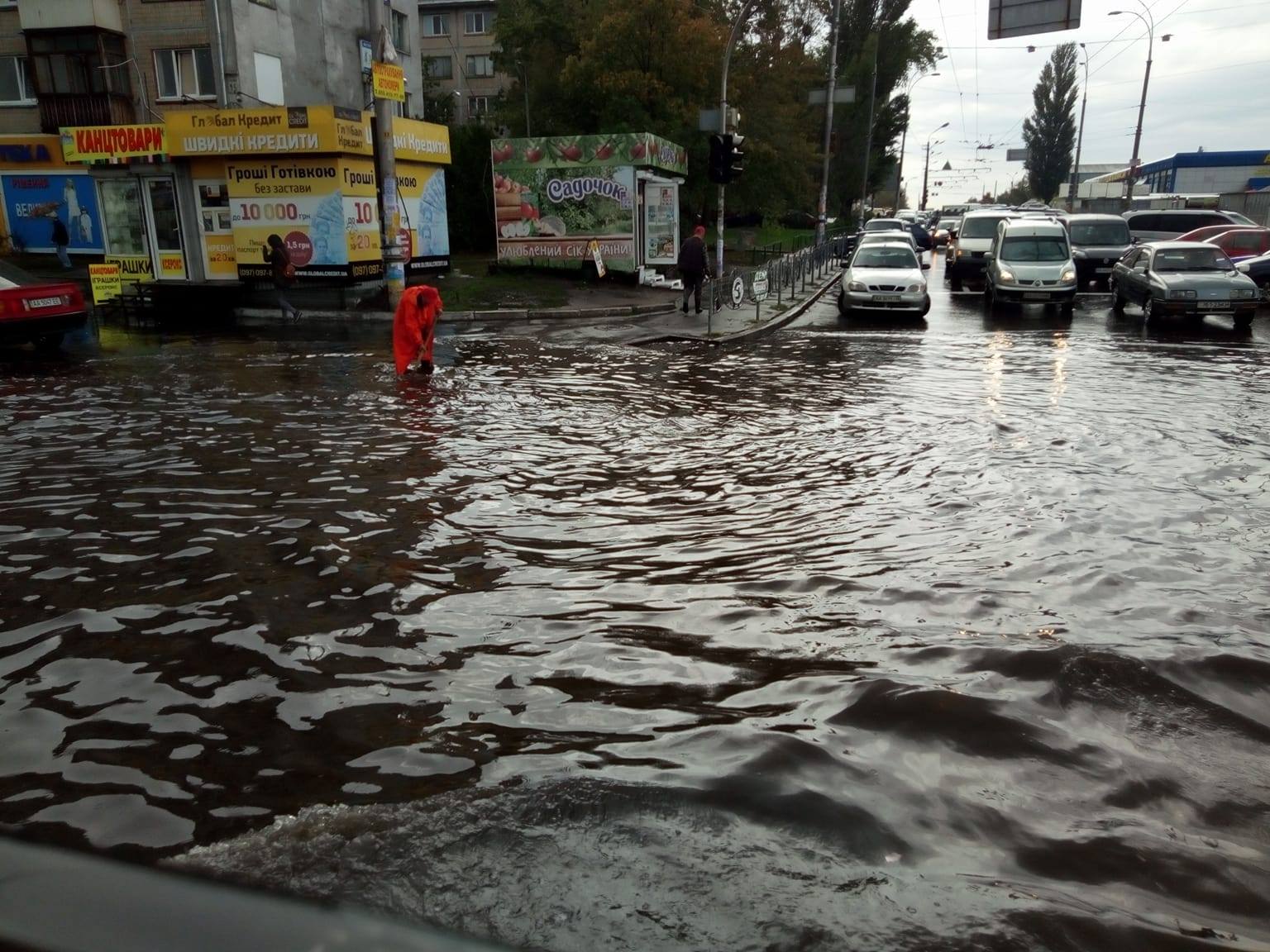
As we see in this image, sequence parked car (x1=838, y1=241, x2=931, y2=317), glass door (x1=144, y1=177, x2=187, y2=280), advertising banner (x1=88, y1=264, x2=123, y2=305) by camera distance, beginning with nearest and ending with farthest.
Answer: parked car (x1=838, y1=241, x2=931, y2=317)
advertising banner (x1=88, y1=264, x2=123, y2=305)
glass door (x1=144, y1=177, x2=187, y2=280)

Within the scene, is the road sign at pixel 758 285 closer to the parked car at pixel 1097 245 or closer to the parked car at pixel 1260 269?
the parked car at pixel 1097 245

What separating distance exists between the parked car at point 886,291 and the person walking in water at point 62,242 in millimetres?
22987

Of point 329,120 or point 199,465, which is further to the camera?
point 329,120

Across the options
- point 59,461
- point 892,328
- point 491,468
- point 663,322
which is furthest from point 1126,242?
point 59,461

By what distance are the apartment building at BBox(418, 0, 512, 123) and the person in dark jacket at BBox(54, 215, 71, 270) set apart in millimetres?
39860

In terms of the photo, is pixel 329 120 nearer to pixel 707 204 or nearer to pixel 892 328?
pixel 892 328

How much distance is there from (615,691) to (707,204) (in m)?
38.3

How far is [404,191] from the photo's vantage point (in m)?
24.7

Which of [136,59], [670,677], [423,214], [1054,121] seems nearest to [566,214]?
[423,214]

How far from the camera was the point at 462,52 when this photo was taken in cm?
6700

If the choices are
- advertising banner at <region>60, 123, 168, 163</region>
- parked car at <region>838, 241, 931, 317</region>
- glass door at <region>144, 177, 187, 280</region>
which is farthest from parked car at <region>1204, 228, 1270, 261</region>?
advertising banner at <region>60, 123, 168, 163</region>

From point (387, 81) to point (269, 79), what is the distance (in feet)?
60.6

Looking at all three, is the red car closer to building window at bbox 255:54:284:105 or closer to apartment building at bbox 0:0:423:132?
apartment building at bbox 0:0:423:132

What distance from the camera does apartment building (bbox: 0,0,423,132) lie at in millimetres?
31625
